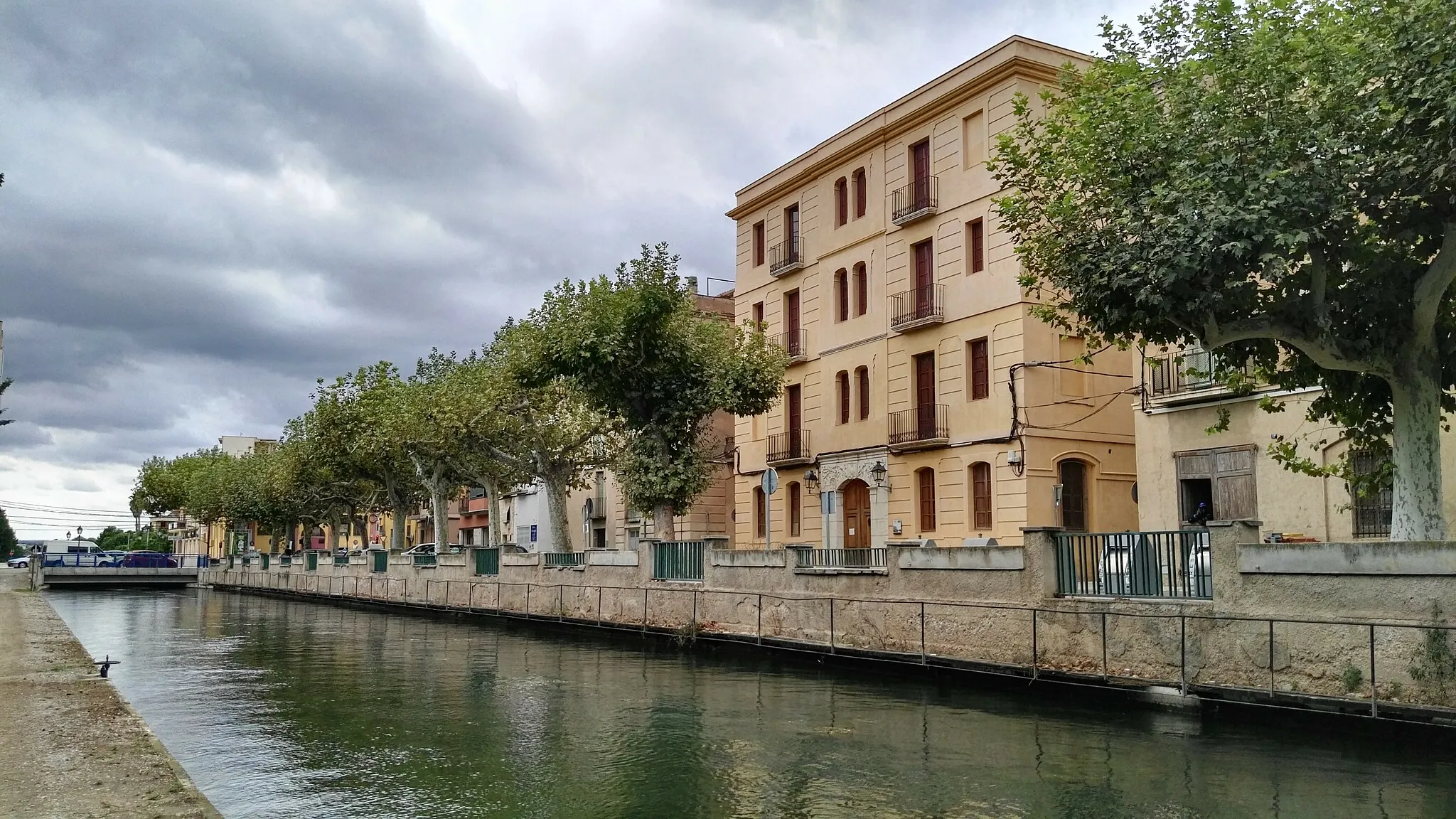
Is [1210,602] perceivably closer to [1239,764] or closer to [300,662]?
[1239,764]

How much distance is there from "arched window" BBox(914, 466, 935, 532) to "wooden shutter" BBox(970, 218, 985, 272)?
602 centimetres

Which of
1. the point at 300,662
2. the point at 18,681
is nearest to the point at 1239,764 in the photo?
the point at 18,681

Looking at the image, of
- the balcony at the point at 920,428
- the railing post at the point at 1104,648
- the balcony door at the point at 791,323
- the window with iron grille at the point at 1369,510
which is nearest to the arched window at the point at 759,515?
the balcony door at the point at 791,323

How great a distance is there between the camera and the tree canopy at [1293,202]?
14.8 metres

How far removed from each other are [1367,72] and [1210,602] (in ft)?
24.9

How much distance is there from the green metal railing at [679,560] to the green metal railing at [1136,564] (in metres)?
11.3

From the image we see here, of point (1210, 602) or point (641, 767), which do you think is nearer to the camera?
point (641, 767)

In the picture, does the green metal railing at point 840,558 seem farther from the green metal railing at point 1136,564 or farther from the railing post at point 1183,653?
the railing post at point 1183,653

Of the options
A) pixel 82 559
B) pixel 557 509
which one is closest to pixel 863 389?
pixel 557 509

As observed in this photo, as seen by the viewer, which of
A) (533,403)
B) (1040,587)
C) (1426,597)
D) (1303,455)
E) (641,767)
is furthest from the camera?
(533,403)

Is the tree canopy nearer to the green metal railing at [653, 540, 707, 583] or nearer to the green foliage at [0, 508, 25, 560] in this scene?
the green metal railing at [653, 540, 707, 583]

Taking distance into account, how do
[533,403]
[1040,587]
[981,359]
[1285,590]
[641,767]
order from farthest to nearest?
[533,403], [981,359], [1040,587], [1285,590], [641,767]

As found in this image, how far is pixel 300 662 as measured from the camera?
2531 cm

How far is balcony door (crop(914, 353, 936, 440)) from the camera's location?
34.1 metres
